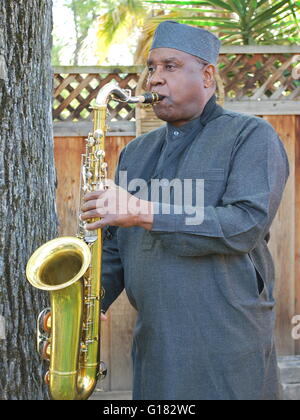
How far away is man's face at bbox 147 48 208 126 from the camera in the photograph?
2.77m

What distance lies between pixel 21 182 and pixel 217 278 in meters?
0.98

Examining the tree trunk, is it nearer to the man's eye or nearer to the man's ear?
the man's eye

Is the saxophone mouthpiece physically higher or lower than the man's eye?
lower

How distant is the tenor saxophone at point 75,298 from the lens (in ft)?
8.89

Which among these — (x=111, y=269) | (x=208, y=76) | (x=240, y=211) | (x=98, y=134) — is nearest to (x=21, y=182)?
(x=98, y=134)

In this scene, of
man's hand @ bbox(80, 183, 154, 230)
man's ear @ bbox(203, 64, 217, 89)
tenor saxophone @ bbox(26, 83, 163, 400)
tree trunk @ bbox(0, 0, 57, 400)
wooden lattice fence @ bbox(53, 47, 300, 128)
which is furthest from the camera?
wooden lattice fence @ bbox(53, 47, 300, 128)

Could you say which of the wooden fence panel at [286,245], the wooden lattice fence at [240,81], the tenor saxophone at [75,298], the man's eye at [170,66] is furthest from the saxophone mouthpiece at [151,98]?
the wooden fence panel at [286,245]

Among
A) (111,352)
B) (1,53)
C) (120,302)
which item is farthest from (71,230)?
(1,53)

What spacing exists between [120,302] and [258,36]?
2590 mm

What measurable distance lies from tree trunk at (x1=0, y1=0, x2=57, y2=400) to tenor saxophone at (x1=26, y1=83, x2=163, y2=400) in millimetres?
278

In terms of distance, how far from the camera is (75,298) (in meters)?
2.72

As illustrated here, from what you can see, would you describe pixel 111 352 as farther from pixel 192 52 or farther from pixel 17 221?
pixel 192 52

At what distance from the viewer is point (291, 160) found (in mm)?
4727

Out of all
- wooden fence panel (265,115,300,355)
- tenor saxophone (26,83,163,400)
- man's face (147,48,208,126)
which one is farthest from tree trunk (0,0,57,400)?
wooden fence panel (265,115,300,355)
